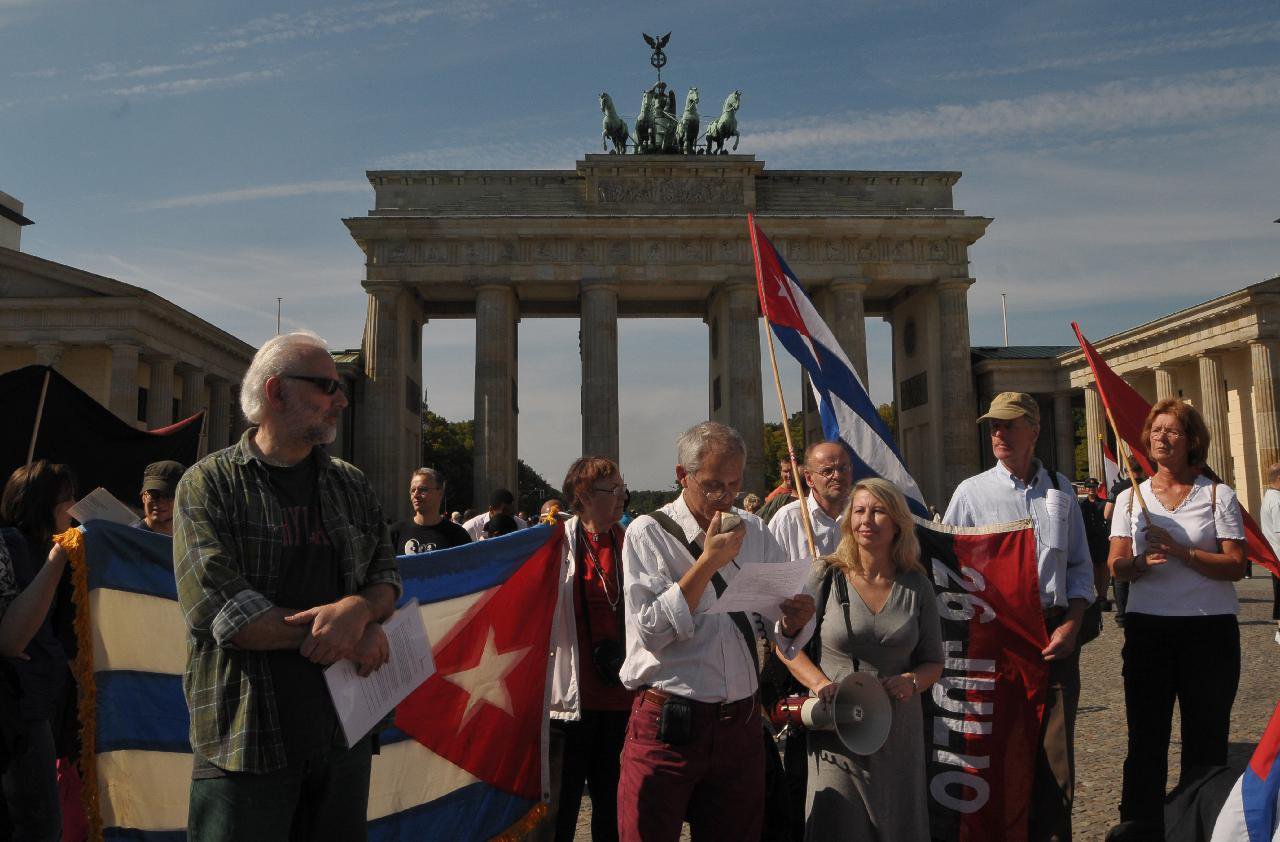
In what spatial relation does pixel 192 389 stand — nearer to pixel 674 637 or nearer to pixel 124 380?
pixel 124 380

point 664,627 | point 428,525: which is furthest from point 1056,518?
point 428,525

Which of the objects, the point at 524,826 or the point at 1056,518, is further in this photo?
the point at 1056,518

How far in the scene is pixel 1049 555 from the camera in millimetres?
5402

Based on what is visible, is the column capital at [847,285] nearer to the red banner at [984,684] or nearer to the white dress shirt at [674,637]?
the red banner at [984,684]

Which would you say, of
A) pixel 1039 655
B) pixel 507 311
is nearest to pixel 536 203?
pixel 507 311

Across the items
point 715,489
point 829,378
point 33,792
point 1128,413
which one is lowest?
point 33,792

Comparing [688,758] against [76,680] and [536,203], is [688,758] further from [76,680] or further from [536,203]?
[536,203]

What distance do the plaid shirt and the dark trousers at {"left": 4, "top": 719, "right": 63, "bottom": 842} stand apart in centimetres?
153

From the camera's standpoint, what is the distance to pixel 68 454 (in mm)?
6812

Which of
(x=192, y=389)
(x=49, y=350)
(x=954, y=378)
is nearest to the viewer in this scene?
(x=49, y=350)

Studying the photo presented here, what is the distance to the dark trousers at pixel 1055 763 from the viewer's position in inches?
189

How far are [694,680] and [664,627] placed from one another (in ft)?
1.00

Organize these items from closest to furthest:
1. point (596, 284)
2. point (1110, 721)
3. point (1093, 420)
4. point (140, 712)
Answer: point (140, 712), point (1110, 721), point (1093, 420), point (596, 284)

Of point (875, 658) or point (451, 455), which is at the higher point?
point (451, 455)
